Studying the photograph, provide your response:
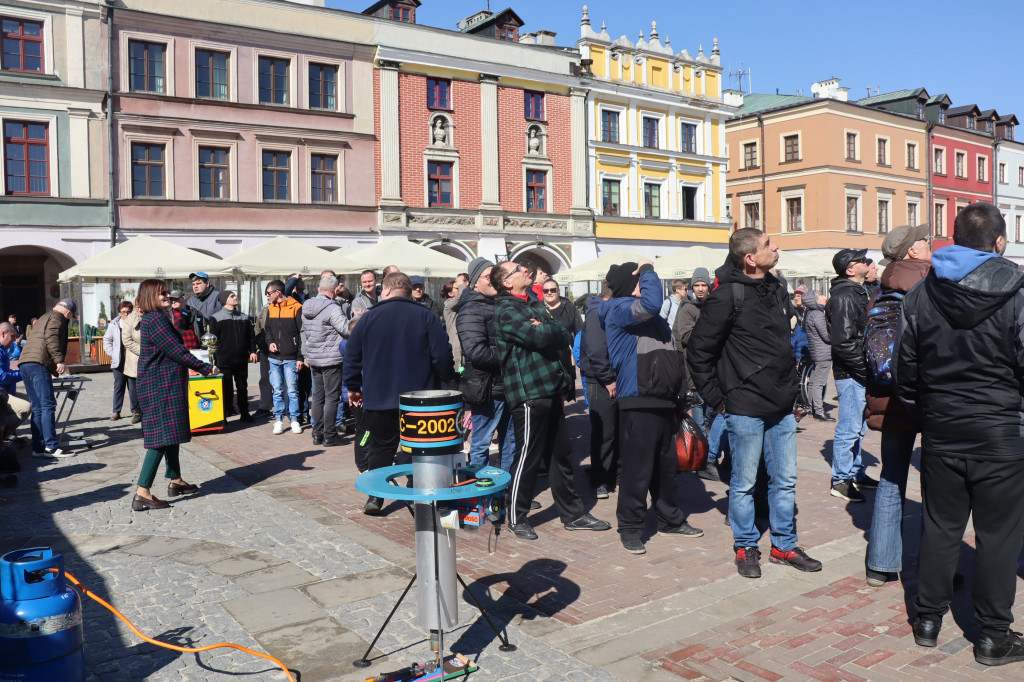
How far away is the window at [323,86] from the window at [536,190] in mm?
7911

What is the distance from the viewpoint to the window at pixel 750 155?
145ft

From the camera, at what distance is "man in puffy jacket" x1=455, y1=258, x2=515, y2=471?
259 inches

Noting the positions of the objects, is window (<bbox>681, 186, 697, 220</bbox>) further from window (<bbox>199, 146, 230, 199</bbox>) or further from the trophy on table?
the trophy on table

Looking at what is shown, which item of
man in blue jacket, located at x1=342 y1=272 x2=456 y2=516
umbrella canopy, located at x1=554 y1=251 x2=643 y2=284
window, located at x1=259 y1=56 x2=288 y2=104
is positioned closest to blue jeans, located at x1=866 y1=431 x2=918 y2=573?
man in blue jacket, located at x1=342 y1=272 x2=456 y2=516

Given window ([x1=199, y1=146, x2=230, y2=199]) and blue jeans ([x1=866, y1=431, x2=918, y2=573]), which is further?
window ([x1=199, y1=146, x2=230, y2=199])

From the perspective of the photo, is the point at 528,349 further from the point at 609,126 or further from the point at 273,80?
the point at 609,126

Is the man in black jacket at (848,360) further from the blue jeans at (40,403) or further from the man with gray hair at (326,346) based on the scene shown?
the blue jeans at (40,403)

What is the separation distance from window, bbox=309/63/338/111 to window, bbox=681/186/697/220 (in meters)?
16.6

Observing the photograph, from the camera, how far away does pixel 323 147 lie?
2775cm

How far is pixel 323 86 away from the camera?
2786cm

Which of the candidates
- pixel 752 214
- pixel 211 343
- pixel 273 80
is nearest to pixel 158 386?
pixel 211 343

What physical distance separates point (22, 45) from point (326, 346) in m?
18.9

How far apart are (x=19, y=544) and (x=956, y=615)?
607 cm

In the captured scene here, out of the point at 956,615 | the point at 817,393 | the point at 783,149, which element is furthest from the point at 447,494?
the point at 783,149
